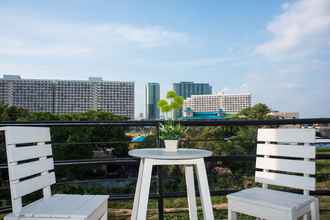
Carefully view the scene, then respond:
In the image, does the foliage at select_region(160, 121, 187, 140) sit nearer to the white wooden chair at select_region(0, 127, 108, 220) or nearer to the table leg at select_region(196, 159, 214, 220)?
the table leg at select_region(196, 159, 214, 220)

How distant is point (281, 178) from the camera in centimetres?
197

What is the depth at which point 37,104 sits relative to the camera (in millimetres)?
40656

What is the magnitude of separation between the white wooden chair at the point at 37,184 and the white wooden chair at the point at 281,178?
0.90 metres

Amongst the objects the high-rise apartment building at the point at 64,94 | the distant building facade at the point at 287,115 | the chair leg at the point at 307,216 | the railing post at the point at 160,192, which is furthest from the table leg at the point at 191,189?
the high-rise apartment building at the point at 64,94

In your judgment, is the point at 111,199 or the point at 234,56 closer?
the point at 111,199

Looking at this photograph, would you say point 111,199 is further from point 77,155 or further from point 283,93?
point 77,155

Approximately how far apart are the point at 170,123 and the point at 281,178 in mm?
883

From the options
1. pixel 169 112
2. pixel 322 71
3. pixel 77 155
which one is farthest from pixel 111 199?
pixel 77 155

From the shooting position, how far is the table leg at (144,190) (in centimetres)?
170

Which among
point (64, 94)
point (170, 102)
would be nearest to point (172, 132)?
point (170, 102)

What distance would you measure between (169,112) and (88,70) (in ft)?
82.9

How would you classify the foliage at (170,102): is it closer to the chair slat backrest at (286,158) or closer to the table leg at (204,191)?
the table leg at (204,191)

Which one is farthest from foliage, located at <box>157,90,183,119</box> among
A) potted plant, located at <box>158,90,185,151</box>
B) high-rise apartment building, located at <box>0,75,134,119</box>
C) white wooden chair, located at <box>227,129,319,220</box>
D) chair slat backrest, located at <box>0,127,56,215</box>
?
high-rise apartment building, located at <box>0,75,134,119</box>

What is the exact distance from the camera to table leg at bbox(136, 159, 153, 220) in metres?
1.70
